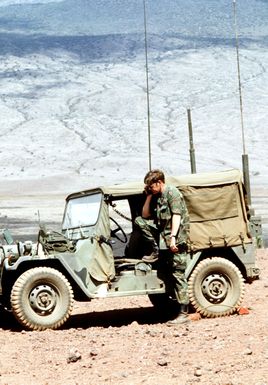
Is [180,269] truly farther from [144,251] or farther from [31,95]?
[31,95]

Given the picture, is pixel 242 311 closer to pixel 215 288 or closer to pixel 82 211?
pixel 215 288

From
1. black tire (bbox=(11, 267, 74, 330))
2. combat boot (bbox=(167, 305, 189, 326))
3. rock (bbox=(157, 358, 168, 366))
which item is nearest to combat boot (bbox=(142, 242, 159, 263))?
combat boot (bbox=(167, 305, 189, 326))

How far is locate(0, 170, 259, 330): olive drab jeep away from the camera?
31.8 feet

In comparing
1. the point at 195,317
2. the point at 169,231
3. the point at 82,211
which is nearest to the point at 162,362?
the point at 169,231

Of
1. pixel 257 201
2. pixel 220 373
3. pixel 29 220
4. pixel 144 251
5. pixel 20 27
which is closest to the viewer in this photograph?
pixel 220 373

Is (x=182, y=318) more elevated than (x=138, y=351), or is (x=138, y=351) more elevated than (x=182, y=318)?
(x=182, y=318)

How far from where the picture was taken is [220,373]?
21.4ft

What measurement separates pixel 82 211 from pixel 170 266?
1.36m

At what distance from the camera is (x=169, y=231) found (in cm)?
976

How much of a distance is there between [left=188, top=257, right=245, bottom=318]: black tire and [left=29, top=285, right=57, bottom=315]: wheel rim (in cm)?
161

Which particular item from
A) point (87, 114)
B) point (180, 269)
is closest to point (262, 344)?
point (180, 269)

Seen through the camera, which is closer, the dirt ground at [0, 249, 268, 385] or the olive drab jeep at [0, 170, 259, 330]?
the dirt ground at [0, 249, 268, 385]

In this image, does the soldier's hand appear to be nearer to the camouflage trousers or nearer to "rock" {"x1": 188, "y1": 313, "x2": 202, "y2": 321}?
the camouflage trousers

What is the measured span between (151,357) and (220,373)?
3.87ft
